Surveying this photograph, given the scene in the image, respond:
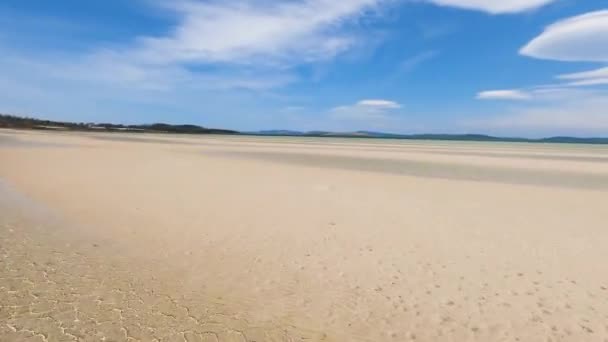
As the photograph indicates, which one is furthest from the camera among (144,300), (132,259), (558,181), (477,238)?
(558,181)

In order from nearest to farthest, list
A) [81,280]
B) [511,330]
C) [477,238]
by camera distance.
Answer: [511,330], [81,280], [477,238]

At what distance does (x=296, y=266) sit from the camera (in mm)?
6902

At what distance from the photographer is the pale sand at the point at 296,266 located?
190 inches

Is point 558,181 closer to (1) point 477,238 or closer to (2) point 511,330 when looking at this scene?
(1) point 477,238

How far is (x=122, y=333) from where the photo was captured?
4.48 metres

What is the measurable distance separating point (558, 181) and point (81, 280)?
Result: 21.1m

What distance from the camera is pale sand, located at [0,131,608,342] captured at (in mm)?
4836

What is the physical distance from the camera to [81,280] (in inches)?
230

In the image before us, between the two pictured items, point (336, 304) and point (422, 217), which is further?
point (422, 217)

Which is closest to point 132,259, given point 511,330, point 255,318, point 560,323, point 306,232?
point 255,318

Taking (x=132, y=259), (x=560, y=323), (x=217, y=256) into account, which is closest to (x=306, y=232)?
(x=217, y=256)

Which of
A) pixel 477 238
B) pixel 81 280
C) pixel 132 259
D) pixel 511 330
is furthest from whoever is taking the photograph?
pixel 477 238

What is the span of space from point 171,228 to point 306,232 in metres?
3.32

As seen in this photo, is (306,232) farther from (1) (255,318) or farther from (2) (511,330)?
(2) (511,330)
